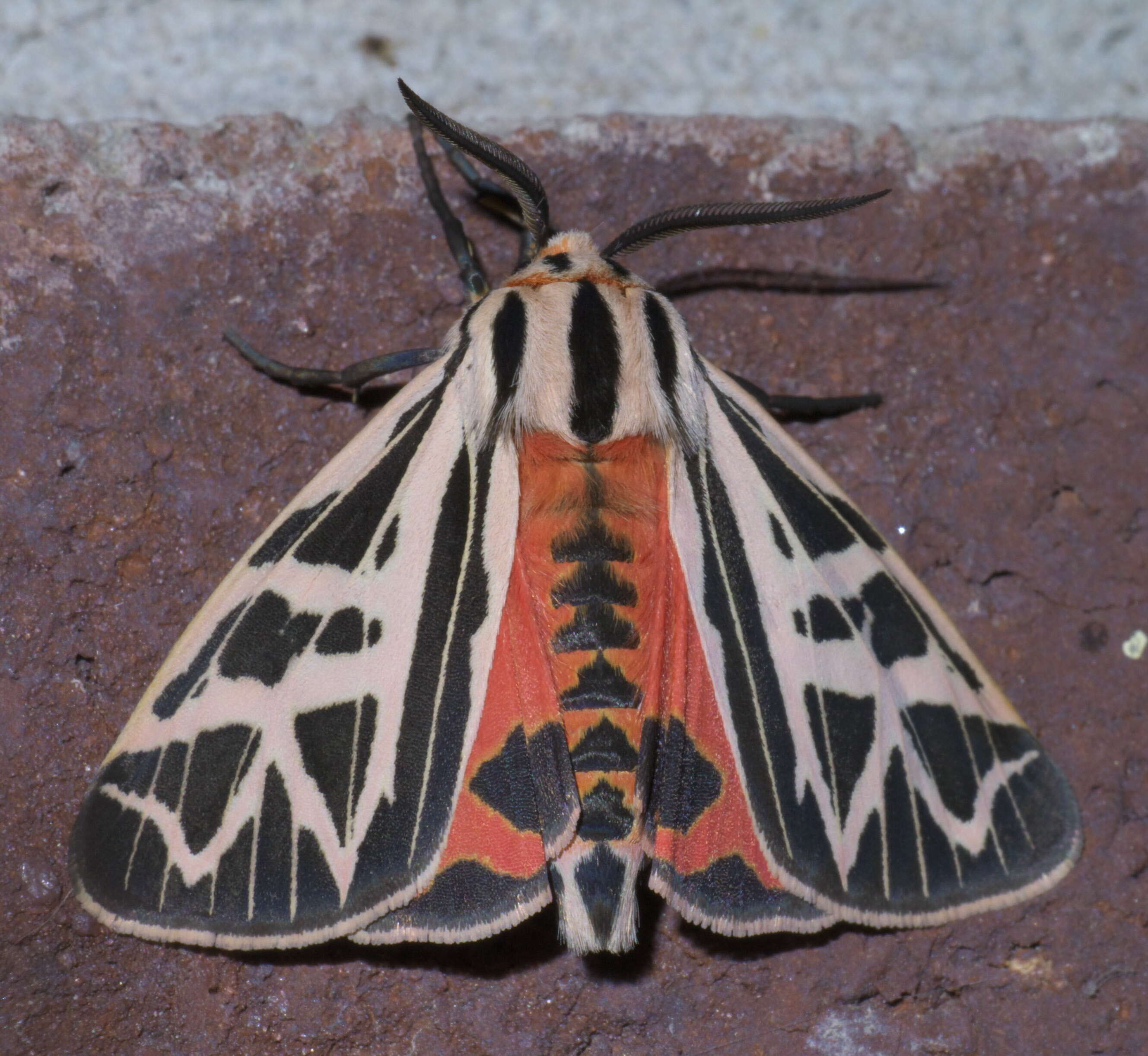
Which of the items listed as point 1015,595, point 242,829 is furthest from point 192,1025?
point 1015,595

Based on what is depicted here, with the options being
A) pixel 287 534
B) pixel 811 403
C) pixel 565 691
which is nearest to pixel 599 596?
pixel 565 691

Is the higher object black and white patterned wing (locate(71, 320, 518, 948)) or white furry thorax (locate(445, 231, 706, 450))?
white furry thorax (locate(445, 231, 706, 450))

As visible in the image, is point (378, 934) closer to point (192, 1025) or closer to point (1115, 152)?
point (192, 1025)

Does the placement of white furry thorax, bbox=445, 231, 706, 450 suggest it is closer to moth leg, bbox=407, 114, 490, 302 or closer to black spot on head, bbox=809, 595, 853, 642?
moth leg, bbox=407, 114, 490, 302

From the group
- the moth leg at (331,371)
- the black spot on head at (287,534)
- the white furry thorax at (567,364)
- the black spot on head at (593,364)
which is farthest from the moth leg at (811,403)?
the black spot on head at (287,534)

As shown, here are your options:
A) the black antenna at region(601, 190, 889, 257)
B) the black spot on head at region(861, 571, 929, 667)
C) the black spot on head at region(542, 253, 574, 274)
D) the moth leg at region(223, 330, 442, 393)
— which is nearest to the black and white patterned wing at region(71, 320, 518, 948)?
the moth leg at region(223, 330, 442, 393)

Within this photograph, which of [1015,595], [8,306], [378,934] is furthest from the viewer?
[1015,595]
